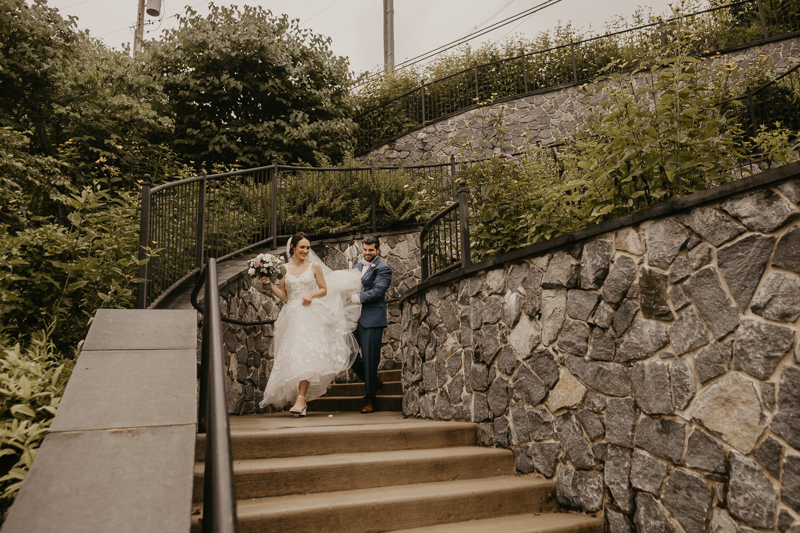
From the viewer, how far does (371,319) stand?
231 inches

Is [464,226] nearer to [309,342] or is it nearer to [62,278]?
[309,342]

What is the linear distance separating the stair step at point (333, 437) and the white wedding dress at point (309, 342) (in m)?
0.42

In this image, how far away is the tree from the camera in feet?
38.7

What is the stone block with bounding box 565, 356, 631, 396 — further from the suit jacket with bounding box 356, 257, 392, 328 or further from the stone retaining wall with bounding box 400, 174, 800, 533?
the suit jacket with bounding box 356, 257, 392, 328

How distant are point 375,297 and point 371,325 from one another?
1.09ft

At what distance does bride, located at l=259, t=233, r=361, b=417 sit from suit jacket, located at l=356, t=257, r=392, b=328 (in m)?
0.09

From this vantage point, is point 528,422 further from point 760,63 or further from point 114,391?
point 760,63

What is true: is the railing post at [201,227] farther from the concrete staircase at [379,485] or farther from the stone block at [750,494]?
the stone block at [750,494]

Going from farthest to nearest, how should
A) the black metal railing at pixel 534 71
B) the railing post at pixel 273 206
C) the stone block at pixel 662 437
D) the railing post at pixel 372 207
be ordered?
the black metal railing at pixel 534 71
the railing post at pixel 372 207
the railing post at pixel 273 206
the stone block at pixel 662 437

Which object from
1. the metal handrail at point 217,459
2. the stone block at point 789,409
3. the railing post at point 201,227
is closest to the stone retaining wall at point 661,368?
the stone block at point 789,409

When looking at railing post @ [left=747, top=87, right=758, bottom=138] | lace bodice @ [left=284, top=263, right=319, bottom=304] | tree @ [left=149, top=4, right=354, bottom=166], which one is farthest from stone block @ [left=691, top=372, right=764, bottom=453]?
tree @ [left=149, top=4, right=354, bottom=166]

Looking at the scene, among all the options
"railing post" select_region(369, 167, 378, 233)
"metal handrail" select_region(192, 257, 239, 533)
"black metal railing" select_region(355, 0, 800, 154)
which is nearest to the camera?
"metal handrail" select_region(192, 257, 239, 533)

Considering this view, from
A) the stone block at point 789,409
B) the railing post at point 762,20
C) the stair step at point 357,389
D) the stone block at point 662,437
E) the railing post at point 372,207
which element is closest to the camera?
the stone block at point 789,409

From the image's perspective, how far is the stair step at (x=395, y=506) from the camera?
9.33 ft
